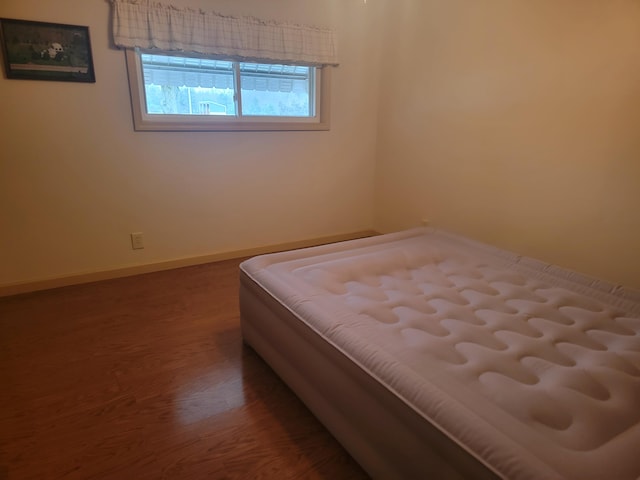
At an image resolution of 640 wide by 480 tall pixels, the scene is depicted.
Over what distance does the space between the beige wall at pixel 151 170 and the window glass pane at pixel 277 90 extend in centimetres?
23

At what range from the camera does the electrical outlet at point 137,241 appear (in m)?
2.89

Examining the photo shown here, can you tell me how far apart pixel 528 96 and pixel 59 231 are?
11.1 feet

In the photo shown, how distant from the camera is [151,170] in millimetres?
2842

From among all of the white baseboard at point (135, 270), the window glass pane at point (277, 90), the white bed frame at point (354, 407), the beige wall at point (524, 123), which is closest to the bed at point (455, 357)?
the white bed frame at point (354, 407)

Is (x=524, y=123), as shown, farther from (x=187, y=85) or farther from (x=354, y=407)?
(x=187, y=85)

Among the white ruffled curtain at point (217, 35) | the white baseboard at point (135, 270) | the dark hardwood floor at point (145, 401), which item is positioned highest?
the white ruffled curtain at point (217, 35)

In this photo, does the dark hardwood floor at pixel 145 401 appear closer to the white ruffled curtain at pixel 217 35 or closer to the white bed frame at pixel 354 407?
the white bed frame at pixel 354 407

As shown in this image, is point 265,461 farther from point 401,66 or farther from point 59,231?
point 401,66

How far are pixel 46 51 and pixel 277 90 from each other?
1.65 metres

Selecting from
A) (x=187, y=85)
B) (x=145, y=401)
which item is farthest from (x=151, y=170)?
(x=145, y=401)

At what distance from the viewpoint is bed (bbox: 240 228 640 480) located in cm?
90

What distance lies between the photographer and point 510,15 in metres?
2.55

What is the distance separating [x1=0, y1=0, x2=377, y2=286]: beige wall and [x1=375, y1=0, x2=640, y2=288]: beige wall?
51 cm

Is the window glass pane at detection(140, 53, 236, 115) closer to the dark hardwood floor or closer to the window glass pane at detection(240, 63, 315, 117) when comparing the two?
the window glass pane at detection(240, 63, 315, 117)
